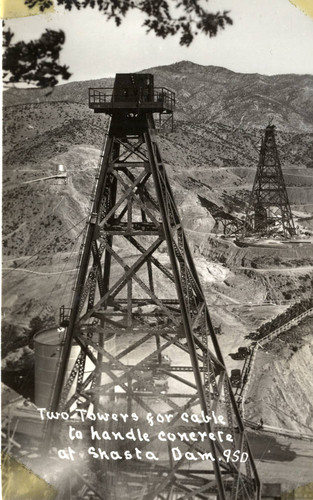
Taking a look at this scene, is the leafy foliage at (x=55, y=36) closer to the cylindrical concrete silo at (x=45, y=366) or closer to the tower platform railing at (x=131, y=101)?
the tower platform railing at (x=131, y=101)

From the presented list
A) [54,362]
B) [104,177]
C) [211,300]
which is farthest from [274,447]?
[211,300]

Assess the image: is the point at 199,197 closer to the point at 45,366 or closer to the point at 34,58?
the point at 45,366

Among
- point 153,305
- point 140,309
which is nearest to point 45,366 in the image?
point 140,309

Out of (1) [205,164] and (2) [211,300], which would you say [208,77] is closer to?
(1) [205,164]

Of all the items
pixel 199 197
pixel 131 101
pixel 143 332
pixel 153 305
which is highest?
pixel 131 101

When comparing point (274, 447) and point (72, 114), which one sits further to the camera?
point (72, 114)
